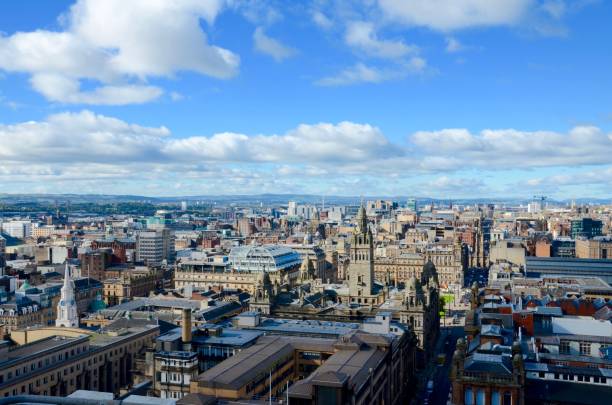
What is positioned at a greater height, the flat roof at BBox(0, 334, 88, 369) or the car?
the flat roof at BBox(0, 334, 88, 369)

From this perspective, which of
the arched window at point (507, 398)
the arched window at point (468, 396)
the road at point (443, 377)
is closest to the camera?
the arched window at point (507, 398)

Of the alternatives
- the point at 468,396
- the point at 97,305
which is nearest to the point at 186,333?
the point at 468,396

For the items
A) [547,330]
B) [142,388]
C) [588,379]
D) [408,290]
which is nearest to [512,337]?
[547,330]

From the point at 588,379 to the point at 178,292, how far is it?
10627 cm

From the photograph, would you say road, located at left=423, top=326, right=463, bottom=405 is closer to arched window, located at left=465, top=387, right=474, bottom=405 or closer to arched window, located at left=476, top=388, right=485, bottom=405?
arched window, located at left=465, top=387, right=474, bottom=405

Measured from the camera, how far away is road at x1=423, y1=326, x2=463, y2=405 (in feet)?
303

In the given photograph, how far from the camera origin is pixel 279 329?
9431 centimetres

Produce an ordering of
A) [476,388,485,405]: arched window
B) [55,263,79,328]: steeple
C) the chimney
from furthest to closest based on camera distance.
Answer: [55,263,79,328]: steeple
the chimney
[476,388,485,405]: arched window

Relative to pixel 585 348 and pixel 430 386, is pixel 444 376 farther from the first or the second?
pixel 585 348

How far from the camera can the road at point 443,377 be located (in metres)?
92.3

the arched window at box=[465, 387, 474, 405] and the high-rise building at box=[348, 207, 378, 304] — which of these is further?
the high-rise building at box=[348, 207, 378, 304]

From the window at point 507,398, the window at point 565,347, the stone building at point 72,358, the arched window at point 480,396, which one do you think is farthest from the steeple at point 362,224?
the window at point 507,398

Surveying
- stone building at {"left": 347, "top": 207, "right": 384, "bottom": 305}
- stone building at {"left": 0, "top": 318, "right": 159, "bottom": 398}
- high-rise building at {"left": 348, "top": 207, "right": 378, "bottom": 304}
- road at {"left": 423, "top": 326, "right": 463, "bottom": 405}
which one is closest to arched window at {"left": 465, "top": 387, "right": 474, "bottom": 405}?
road at {"left": 423, "top": 326, "right": 463, "bottom": 405}

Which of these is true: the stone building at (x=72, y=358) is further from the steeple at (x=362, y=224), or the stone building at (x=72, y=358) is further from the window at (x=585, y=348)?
the window at (x=585, y=348)
